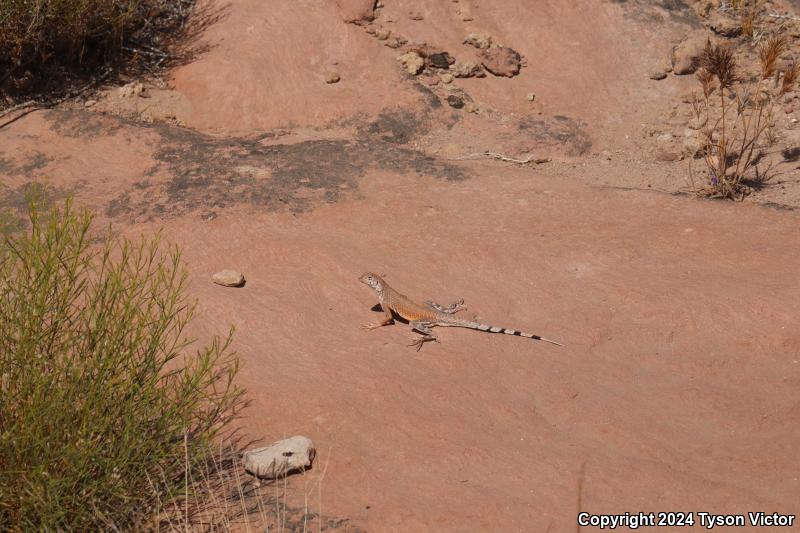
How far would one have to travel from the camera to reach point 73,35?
370 inches

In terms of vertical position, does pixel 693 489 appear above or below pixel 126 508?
below

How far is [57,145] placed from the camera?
8164 mm

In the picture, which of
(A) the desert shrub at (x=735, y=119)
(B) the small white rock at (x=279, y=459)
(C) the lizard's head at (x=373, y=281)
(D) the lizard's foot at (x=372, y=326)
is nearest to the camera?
(B) the small white rock at (x=279, y=459)

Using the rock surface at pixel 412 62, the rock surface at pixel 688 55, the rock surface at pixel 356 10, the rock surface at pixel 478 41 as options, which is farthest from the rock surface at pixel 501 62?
the rock surface at pixel 688 55

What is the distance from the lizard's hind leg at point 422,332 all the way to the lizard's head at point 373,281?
1.25 feet

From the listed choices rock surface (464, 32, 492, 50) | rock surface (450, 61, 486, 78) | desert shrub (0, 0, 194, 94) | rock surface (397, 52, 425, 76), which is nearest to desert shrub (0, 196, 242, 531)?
desert shrub (0, 0, 194, 94)

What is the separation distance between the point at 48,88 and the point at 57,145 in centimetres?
179

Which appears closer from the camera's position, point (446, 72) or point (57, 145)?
point (57, 145)

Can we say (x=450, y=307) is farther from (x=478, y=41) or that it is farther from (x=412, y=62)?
(x=478, y=41)

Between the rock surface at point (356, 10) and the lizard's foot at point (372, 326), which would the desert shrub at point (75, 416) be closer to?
the lizard's foot at point (372, 326)

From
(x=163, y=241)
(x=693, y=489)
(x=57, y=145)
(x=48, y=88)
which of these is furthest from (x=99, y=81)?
(x=693, y=489)

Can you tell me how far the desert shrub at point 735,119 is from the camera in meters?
7.28

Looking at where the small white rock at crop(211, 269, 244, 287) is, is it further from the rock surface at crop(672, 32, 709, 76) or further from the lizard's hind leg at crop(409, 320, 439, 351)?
Result: the rock surface at crop(672, 32, 709, 76)

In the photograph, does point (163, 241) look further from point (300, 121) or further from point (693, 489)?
point (693, 489)
